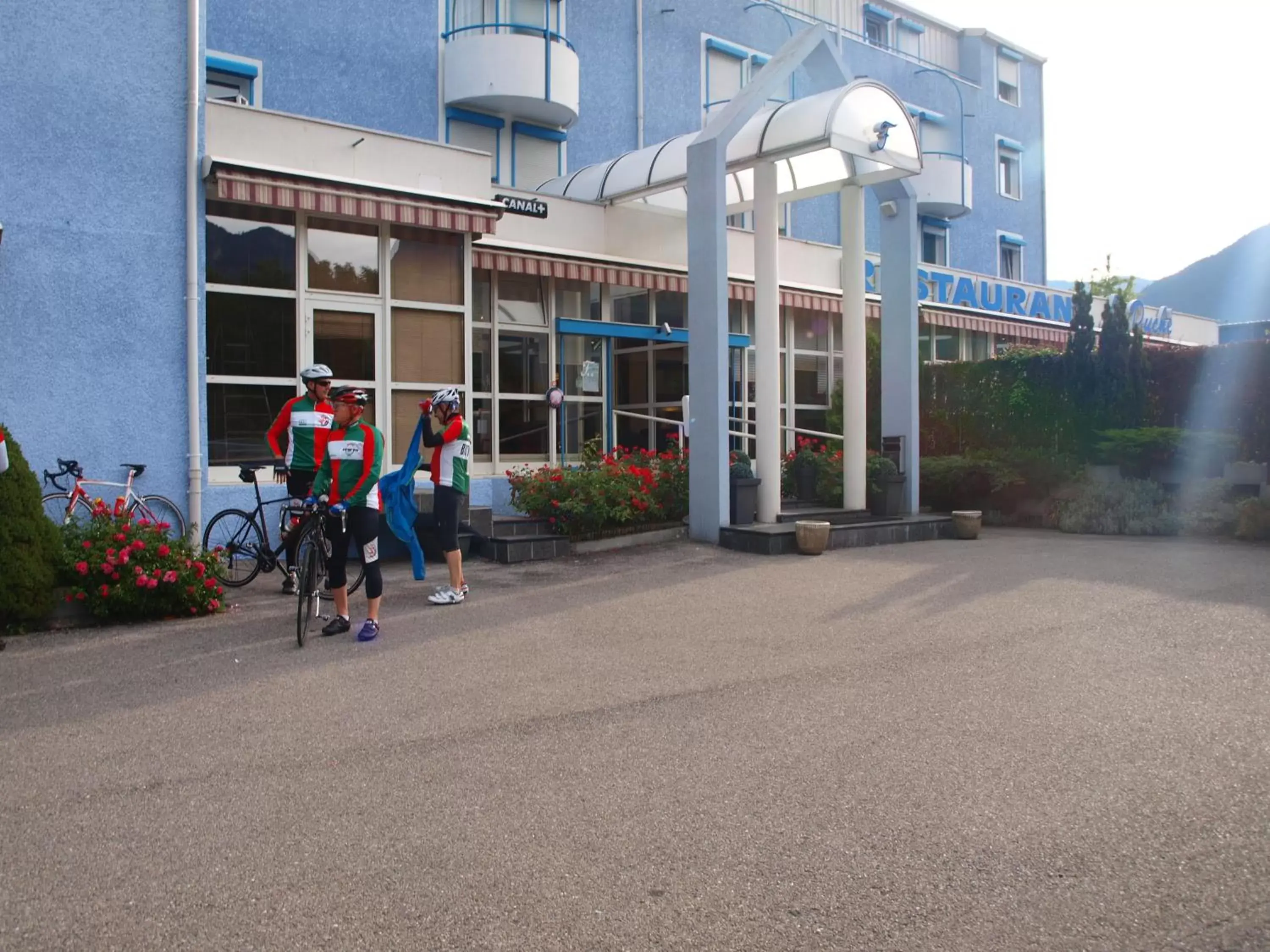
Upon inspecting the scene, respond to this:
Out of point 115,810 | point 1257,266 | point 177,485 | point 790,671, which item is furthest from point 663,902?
point 1257,266

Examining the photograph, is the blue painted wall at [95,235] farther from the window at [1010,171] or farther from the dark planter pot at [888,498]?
the window at [1010,171]

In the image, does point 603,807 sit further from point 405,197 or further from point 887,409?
point 887,409

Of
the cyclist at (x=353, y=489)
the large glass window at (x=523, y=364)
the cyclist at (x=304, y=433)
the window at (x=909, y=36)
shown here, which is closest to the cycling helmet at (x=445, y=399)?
the cyclist at (x=304, y=433)

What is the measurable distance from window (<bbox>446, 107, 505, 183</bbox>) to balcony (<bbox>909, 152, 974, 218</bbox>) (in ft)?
36.7

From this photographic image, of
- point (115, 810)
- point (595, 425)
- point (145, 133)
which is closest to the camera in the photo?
point (115, 810)

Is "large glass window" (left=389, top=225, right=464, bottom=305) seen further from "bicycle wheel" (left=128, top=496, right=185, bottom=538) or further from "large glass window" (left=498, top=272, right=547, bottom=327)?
"bicycle wheel" (left=128, top=496, right=185, bottom=538)

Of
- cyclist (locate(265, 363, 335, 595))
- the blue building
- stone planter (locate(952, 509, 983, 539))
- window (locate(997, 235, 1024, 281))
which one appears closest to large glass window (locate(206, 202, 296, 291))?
the blue building

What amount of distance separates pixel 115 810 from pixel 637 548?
820 cm

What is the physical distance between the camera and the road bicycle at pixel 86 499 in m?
9.53

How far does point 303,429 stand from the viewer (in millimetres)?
9359

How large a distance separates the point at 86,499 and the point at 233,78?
815 centimetres

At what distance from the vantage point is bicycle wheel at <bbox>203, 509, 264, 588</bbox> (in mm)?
9875

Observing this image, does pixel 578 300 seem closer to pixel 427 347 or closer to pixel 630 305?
pixel 630 305

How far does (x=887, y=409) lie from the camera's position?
14844mm
